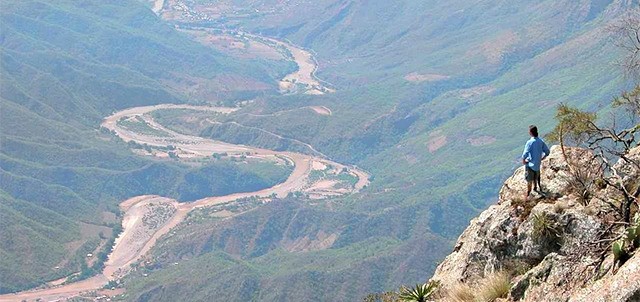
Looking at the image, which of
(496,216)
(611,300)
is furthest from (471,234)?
(611,300)

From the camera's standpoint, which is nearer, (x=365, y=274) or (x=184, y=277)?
(x=365, y=274)

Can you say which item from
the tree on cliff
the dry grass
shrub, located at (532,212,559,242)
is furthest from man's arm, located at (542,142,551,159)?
the dry grass

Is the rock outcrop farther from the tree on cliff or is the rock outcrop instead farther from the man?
the man

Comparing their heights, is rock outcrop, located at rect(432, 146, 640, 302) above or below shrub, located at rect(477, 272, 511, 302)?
above

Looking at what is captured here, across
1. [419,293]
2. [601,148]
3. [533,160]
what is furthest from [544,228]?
[419,293]

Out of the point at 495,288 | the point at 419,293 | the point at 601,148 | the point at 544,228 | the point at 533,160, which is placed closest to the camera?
the point at 544,228

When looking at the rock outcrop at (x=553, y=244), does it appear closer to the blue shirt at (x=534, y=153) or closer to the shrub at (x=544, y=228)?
the shrub at (x=544, y=228)

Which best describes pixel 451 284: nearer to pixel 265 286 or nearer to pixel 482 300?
pixel 482 300

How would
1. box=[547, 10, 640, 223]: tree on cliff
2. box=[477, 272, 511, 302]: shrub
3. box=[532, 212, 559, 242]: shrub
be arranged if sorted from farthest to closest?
box=[477, 272, 511, 302]: shrub
box=[532, 212, 559, 242]: shrub
box=[547, 10, 640, 223]: tree on cliff

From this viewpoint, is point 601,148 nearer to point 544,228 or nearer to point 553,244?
point 544,228
